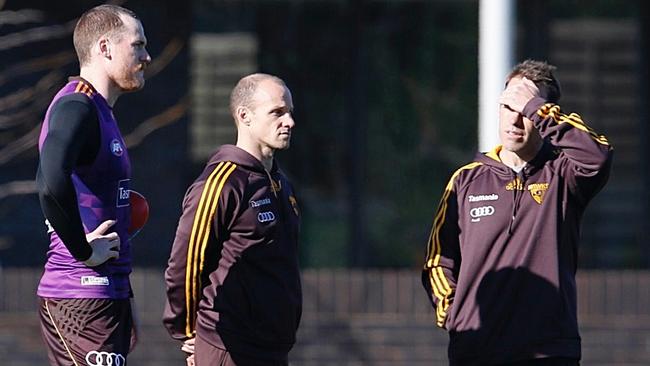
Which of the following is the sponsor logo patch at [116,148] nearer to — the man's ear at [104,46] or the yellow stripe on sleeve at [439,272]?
the man's ear at [104,46]

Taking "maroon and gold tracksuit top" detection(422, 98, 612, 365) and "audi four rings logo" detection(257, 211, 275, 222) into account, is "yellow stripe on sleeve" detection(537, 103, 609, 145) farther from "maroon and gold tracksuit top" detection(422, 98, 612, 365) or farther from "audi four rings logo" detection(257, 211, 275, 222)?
"audi four rings logo" detection(257, 211, 275, 222)

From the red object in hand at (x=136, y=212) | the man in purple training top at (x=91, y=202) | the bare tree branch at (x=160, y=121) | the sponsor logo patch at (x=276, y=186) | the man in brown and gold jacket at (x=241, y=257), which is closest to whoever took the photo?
the man in purple training top at (x=91, y=202)

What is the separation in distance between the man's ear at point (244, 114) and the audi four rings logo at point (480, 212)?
96cm

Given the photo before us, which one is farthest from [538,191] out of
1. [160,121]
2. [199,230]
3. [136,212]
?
[160,121]

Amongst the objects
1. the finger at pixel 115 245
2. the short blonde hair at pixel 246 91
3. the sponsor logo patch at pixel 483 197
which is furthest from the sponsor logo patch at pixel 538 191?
the finger at pixel 115 245

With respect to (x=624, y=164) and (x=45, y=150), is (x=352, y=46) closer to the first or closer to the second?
(x=624, y=164)

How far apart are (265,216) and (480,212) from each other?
85 cm

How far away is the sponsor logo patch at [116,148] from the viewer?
526 centimetres

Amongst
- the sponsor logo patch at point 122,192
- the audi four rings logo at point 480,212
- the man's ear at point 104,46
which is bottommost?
the audi four rings logo at point 480,212

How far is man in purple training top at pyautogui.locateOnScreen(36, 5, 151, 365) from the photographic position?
5.07 m

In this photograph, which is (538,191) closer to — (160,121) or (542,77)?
(542,77)

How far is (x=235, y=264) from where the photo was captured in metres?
5.65

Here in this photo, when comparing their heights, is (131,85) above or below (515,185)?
above

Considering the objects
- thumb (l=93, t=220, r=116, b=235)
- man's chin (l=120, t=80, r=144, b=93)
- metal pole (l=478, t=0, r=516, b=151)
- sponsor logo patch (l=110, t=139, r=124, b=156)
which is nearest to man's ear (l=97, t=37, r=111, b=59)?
man's chin (l=120, t=80, r=144, b=93)
